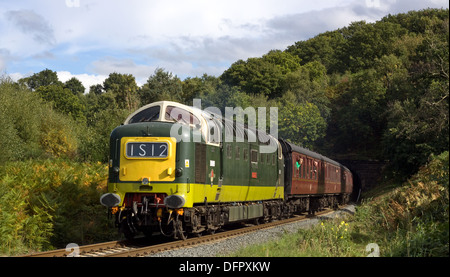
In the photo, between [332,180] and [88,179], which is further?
[332,180]

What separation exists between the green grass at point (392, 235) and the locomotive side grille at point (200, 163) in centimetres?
303

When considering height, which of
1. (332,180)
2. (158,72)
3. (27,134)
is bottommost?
(332,180)

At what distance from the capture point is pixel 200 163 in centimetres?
1527

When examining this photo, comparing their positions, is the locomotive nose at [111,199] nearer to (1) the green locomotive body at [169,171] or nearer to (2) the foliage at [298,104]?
(1) the green locomotive body at [169,171]

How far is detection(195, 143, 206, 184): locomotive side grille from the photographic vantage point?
1499 cm

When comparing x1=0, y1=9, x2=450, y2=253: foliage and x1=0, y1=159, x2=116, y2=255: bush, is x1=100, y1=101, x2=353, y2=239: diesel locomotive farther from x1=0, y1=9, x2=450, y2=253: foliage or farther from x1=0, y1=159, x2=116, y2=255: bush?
x1=0, y1=9, x2=450, y2=253: foliage

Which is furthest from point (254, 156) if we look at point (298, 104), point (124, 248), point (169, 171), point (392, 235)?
point (298, 104)

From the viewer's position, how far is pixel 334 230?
14.0m

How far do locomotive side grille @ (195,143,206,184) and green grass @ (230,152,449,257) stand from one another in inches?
119

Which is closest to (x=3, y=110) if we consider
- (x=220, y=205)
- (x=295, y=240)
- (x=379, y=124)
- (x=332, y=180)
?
(x=332, y=180)

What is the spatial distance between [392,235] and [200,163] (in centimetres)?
603

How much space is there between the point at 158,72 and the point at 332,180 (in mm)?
41794

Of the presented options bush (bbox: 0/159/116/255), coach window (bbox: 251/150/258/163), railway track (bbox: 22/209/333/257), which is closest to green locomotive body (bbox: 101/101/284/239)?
railway track (bbox: 22/209/333/257)
